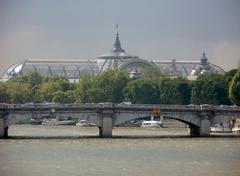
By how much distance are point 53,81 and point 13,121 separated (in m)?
68.2

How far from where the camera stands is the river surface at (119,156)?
52.2 meters

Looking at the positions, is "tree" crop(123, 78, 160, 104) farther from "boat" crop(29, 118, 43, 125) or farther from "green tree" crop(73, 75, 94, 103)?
"boat" crop(29, 118, 43, 125)

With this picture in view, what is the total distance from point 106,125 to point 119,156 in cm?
1705

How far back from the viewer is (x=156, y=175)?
166 ft

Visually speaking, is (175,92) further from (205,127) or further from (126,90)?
(205,127)

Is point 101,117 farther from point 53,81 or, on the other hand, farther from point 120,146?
point 53,81

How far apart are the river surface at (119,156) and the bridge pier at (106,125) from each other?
1.42 metres

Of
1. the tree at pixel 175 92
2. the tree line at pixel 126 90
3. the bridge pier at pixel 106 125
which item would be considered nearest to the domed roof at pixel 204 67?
the tree line at pixel 126 90

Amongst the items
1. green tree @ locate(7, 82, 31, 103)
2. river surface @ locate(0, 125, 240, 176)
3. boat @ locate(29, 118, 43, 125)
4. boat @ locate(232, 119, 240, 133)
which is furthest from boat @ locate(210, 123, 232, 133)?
green tree @ locate(7, 82, 31, 103)

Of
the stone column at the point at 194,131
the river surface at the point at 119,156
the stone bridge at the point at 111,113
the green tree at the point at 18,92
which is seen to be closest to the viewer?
the river surface at the point at 119,156

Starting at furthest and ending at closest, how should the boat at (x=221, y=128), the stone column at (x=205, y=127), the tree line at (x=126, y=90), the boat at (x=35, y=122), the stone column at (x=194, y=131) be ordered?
the boat at (x=35, y=122), the tree line at (x=126, y=90), the boat at (x=221, y=128), the stone column at (x=194, y=131), the stone column at (x=205, y=127)

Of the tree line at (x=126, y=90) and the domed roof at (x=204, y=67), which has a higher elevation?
the domed roof at (x=204, y=67)

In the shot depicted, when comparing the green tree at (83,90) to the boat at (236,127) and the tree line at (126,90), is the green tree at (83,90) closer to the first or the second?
the tree line at (126,90)

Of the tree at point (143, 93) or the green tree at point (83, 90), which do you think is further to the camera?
the green tree at point (83, 90)
